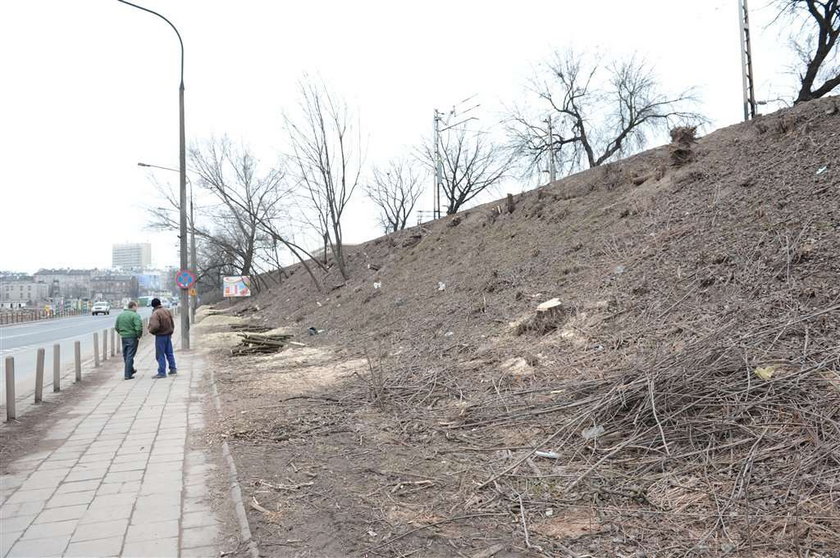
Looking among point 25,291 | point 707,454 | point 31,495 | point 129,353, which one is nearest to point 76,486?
point 31,495

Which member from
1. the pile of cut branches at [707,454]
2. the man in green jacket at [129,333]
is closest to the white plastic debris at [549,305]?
the pile of cut branches at [707,454]

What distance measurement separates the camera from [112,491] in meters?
4.69

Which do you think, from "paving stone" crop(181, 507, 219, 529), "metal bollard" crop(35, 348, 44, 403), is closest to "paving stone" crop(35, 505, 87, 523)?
"paving stone" crop(181, 507, 219, 529)

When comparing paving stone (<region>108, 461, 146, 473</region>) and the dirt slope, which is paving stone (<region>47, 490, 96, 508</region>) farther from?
the dirt slope

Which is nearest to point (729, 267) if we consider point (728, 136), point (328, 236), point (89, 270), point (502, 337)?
point (502, 337)

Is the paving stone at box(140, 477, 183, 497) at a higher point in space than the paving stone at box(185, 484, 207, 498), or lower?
higher

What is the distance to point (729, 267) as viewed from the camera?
8336 millimetres

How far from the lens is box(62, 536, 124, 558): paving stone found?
3551mm

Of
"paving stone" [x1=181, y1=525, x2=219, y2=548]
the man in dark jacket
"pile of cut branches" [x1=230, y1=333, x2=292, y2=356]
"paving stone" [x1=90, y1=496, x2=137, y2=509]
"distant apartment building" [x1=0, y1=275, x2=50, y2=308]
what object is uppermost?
"distant apartment building" [x1=0, y1=275, x2=50, y2=308]

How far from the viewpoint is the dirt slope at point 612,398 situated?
3.69 meters

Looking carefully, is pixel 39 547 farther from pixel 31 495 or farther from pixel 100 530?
pixel 31 495

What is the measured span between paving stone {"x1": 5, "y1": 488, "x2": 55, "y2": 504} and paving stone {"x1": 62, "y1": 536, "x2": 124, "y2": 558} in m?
1.18

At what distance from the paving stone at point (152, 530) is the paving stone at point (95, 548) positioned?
83 mm

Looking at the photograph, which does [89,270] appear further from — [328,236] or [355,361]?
[355,361]
